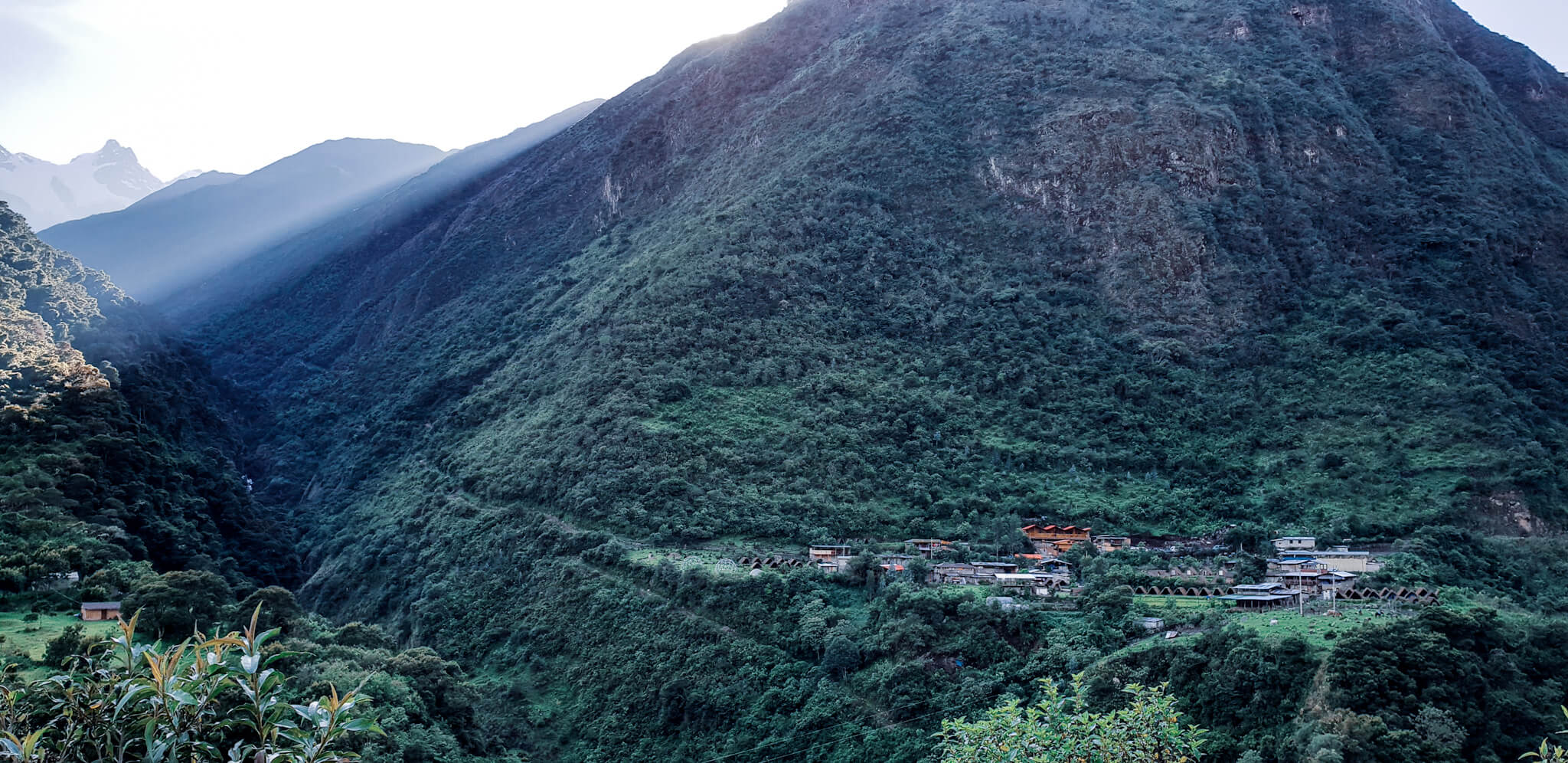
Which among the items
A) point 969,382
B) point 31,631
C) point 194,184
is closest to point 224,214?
point 194,184

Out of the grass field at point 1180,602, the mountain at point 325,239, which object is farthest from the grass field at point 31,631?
the mountain at point 325,239

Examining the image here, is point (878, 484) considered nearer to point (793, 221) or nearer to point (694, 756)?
point (694, 756)

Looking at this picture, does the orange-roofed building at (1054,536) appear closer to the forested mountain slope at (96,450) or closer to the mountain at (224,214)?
the forested mountain slope at (96,450)

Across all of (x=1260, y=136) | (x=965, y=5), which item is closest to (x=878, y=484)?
(x=1260, y=136)

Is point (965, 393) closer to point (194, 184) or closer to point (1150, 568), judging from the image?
point (1150, 568)

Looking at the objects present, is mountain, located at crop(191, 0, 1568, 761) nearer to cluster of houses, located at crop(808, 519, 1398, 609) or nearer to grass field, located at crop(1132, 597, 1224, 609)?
grass field, located at crop(1132, 597, 1224, 609)

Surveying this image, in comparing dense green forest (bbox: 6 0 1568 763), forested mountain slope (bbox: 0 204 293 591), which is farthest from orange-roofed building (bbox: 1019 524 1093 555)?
forested mountain slope (bbox: 0 204 293 591)

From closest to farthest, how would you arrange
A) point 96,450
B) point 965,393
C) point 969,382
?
point 96,450 < point 965,393 < point 969,382
